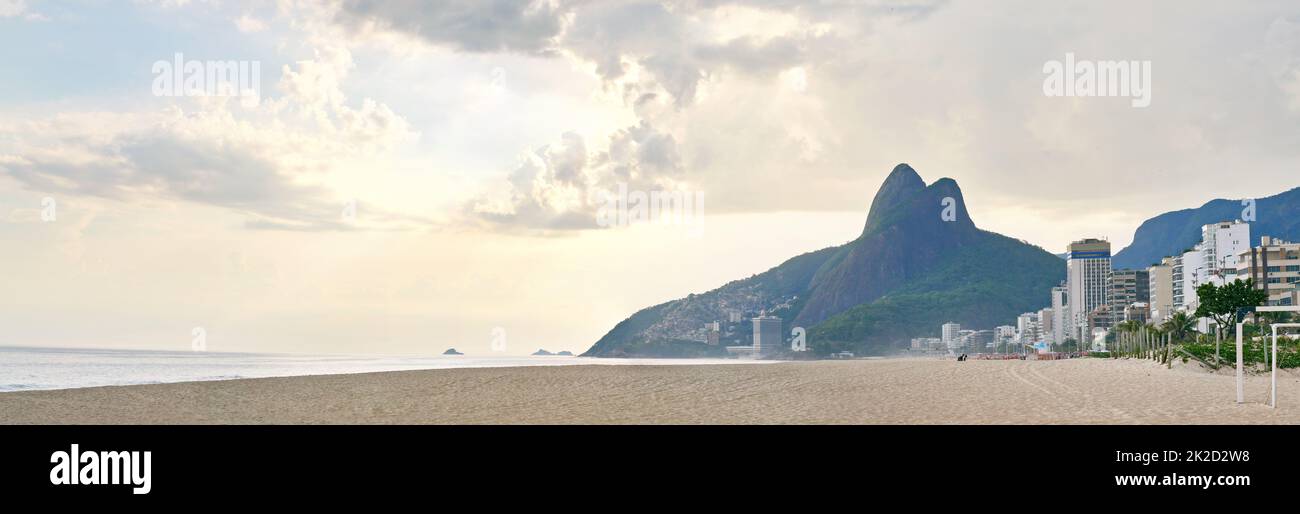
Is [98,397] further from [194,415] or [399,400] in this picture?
[399,400]

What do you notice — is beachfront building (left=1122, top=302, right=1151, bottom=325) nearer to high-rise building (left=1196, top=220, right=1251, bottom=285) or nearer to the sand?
high-rise building (left=1196, top=220, right=1251, bottom=285)

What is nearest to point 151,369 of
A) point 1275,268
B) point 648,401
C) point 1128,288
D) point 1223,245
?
point 648,401

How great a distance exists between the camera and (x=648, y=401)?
21172 millimetres

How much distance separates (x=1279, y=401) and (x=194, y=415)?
75.4ft

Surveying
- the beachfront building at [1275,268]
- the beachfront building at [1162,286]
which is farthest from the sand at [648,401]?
the beachfront building at [1162,286]

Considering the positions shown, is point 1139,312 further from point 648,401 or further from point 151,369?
point 648,401

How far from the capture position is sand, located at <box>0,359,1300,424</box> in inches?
706
